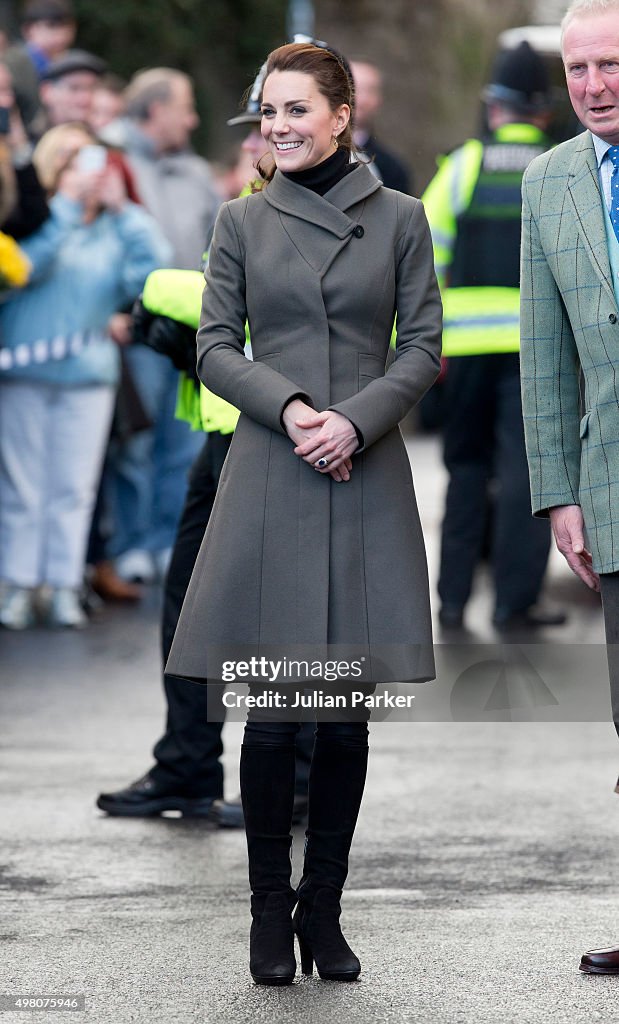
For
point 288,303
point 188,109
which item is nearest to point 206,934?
point 288,303

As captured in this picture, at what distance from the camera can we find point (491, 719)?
736cm

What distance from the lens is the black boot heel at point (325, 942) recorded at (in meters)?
4.26

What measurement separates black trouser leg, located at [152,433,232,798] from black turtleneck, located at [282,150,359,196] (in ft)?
5.03

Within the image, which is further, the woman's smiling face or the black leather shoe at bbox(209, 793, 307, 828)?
the black leather shoe at bbox(209, 793, 307, 828)

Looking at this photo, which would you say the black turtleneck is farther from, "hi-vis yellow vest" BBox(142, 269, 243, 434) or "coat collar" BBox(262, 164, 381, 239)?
"hi-vis yellow vest" BBox(142, 269, 243, 434)

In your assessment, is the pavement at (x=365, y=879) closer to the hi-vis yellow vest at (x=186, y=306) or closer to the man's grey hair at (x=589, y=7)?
the hi-vis yellow vest at (x=186, y=306)

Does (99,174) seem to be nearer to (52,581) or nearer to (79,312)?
(79,312)

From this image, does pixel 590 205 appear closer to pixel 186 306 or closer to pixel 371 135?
pixel 186 306

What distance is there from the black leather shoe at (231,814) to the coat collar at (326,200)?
203 centimetres

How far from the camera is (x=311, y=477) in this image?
4.26 meters

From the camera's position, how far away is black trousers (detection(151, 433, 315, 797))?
580 centimetres

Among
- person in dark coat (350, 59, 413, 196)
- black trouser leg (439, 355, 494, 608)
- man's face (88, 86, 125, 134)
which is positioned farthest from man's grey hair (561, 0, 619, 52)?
man's face (88, 86, 125, 134)

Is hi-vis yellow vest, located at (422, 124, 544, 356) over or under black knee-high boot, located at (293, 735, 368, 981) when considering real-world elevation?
over

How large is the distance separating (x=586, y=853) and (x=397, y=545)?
148 cm
